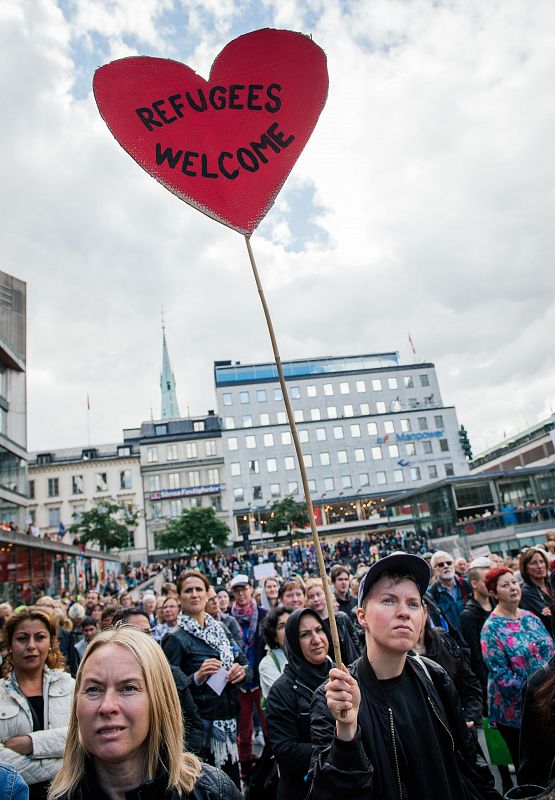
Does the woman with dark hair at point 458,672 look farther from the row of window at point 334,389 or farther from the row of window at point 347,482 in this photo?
the row of window at point 334,389

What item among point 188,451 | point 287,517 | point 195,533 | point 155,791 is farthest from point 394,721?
point 188,451

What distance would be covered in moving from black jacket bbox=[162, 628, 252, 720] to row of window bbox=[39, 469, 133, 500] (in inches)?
2442

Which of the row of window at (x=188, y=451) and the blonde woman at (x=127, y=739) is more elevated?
the row of window at (x=188, y=451)

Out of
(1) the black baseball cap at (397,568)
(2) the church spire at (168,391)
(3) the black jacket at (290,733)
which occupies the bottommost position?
(3) the black jacket at (290,733)

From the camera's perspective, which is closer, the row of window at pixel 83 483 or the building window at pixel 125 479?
the row of window at pixel 83 483

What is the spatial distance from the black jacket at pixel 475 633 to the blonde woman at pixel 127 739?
4.02 meters

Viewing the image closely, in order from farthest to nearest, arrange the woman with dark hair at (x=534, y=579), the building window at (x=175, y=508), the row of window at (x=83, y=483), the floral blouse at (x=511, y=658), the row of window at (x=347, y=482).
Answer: the row of window at (x=347, y=482) < the building window at (x=175, y=508) < the row of window at (x=83, y=483) < the woman with dark hair at (x=534, y=579) < the floral blouse at (x=511, y=658)

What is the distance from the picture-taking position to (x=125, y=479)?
63812mm

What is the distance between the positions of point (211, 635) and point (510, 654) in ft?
7.65

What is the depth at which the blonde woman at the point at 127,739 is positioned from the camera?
5.85ft

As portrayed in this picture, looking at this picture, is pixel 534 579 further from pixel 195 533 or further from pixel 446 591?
pixel 195 533

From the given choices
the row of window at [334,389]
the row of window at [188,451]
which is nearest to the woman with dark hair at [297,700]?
the row of window at [334,389]

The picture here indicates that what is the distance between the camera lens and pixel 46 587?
2147cm

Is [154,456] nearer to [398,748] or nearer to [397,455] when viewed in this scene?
[397,455]
